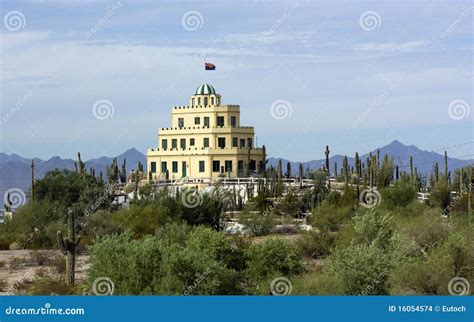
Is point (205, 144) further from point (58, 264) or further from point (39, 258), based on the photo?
point (58, 264)

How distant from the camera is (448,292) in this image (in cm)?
3086

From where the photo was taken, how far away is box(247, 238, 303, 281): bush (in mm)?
35562

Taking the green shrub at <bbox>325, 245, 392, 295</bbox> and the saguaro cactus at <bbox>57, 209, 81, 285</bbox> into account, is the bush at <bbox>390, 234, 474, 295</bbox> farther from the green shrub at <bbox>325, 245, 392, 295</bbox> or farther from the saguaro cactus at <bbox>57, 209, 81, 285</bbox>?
the saguaro cactus at <bbox>57, 209, 81, 285</bbox>

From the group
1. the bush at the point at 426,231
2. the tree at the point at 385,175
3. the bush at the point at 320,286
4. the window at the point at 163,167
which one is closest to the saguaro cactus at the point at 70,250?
the bush at the point at 320,286

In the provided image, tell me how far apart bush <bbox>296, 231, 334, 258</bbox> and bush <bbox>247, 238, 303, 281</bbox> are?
576 cm

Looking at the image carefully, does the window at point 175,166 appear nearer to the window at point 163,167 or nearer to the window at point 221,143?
the window at point 163,167

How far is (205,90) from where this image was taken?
83.7m

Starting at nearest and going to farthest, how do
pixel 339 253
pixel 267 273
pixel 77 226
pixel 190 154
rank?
pixel 339 253 < pixel 267 273 < pixel 77 226 < pixel 190 154

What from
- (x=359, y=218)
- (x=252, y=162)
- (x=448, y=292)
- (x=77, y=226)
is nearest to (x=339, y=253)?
(x=448, y=292)

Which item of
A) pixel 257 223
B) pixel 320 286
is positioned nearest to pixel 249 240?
pixel 257 223

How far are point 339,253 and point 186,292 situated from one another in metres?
4.73

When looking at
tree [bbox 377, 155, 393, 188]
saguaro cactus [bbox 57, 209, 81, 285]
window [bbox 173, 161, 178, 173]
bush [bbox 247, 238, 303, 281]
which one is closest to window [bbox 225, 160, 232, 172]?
window [bbox 173, 161, 178, 173]

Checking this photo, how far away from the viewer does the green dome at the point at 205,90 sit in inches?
3295

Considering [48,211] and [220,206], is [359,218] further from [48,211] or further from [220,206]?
[48,211]
